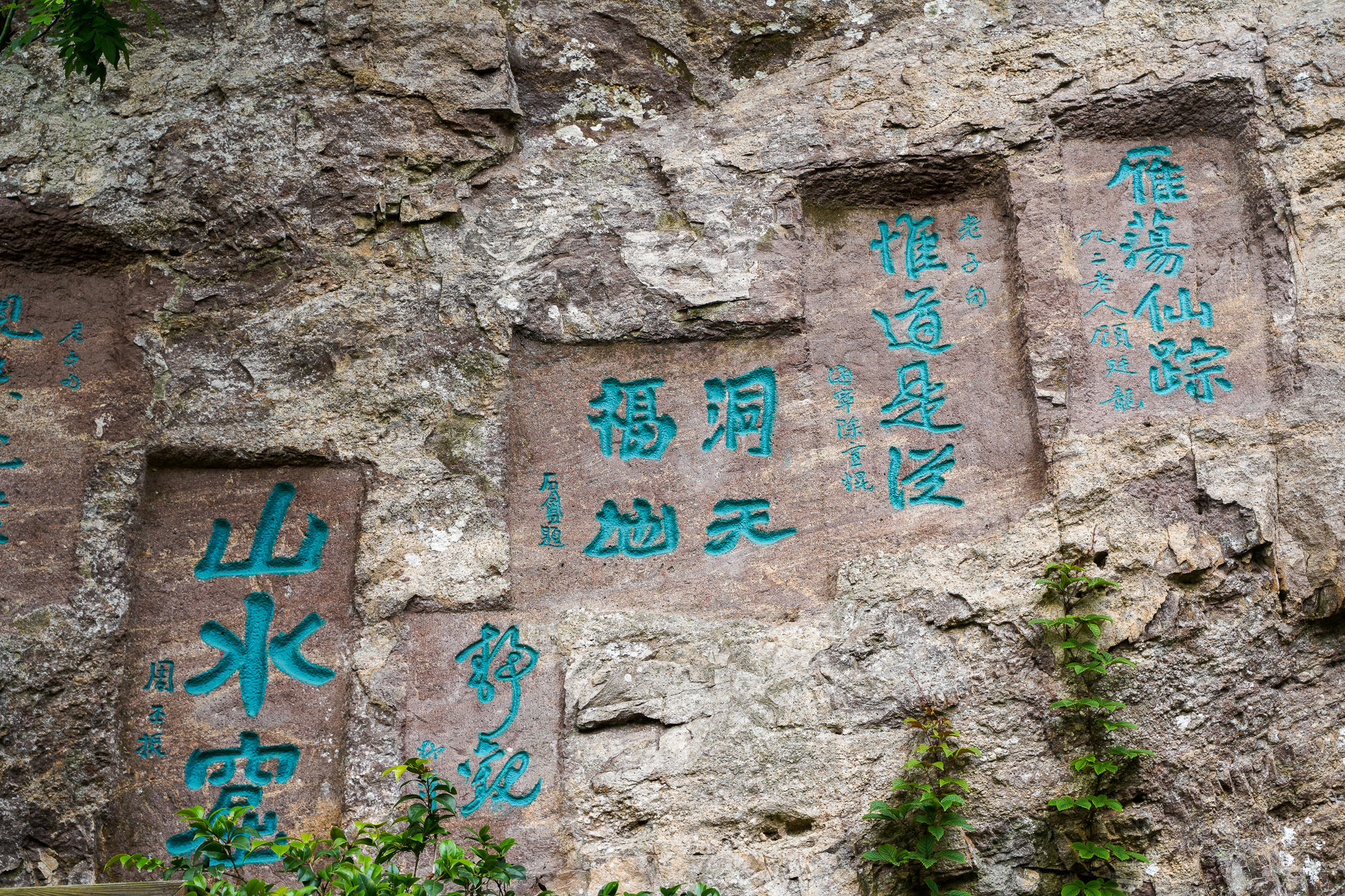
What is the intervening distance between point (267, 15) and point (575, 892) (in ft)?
11.1

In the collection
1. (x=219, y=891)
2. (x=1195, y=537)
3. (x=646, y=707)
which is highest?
(x=1195, y=537)

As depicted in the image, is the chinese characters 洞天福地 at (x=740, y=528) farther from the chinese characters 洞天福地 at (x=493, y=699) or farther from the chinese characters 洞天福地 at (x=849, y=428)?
the chinese characters 洞天福地 at (x=493, y=699)

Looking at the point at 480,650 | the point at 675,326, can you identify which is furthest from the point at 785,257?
the point at 480,650

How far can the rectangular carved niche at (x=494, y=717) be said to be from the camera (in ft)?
11.3

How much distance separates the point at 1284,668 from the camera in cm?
337

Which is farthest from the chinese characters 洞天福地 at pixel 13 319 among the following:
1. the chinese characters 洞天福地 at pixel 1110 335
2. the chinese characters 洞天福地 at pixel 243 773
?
the chinese characters 洞天福地 at pixel 1110 335

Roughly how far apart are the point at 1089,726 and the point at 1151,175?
6.71 ft

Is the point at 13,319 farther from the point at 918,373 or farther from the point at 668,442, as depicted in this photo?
the point at 918,373

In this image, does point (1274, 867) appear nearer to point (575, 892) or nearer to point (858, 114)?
point (575, 892)

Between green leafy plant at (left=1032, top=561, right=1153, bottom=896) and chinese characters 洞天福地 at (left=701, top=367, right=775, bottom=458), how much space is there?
1.09 metres

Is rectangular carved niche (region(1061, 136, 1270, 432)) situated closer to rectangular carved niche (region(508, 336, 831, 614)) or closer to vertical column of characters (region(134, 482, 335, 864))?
rectangular carved niche (region(508, 336, 831, 614))

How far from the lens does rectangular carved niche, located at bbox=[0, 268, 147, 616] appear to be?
363 cm

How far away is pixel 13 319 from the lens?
153 inches

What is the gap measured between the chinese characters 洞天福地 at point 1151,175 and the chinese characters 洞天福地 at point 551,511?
2349mm
